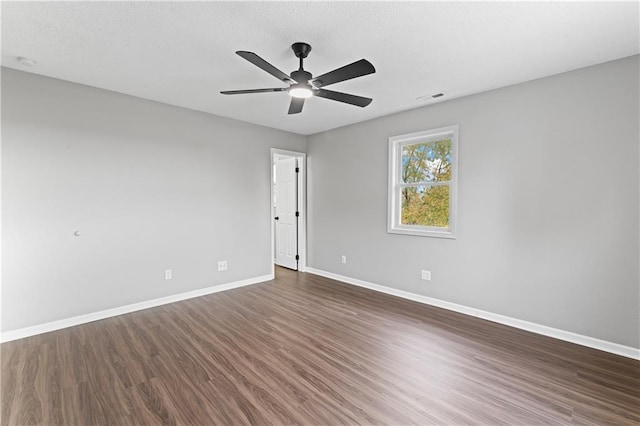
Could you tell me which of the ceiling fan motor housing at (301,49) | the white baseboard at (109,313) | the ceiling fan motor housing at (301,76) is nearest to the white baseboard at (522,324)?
the white baseboard at (109,313)

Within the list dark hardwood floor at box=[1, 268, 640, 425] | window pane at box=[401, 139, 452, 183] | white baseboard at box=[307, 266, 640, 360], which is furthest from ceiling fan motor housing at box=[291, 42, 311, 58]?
white baseboard at box=[307, 266, 640, 360]

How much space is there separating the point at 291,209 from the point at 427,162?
2.71 metres

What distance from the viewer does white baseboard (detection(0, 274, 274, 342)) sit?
9.28ft

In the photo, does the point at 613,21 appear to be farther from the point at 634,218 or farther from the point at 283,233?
the point at 283,233

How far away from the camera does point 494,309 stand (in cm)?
324

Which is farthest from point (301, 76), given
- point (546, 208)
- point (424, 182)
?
point (546, 208)

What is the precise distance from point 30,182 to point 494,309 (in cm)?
498

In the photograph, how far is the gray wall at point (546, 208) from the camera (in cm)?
251

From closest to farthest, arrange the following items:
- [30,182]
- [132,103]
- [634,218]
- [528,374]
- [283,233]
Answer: [528,374]
[634,218]
[30,182]
[132,103]
[283,233]

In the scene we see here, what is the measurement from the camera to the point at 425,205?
3932 mm

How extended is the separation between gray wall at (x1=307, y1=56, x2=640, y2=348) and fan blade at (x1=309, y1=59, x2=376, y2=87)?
1948 mm

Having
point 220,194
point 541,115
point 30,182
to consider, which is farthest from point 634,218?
point 30,182

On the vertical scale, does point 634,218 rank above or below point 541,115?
below

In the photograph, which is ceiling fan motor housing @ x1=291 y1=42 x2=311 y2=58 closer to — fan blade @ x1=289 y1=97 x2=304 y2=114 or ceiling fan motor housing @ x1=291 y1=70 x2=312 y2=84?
ceiling fan motor housing @ x1=291 y1=70 x2=312 y2=84
